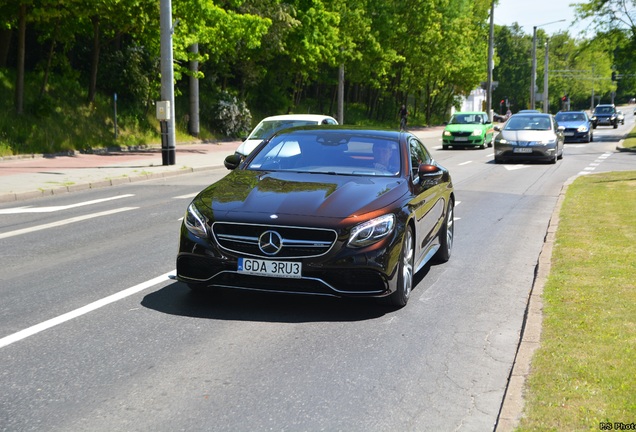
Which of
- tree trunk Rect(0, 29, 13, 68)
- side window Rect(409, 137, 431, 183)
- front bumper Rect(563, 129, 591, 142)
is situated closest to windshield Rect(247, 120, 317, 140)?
side window Rect(409, 137, 431, 183)

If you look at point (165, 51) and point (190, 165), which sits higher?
point (165, 51)

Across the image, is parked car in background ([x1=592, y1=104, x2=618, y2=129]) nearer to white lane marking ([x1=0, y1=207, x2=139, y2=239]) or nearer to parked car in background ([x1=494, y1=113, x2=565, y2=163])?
parked car in background ([x1=494, y1=113, x2=565, y2=163])

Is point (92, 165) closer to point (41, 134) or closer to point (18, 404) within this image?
point (41, 134)

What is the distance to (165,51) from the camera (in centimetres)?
2381

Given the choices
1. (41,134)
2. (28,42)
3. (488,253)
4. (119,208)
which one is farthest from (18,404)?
(28,42)

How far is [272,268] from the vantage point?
666 centimetres

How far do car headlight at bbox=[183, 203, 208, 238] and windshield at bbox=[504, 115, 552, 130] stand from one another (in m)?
23.3

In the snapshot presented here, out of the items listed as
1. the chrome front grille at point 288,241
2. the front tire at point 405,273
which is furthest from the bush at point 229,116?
the chrome front grille at point 288,241

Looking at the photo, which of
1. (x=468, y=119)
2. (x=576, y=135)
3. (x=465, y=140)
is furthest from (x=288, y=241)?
(x=576, y=135)

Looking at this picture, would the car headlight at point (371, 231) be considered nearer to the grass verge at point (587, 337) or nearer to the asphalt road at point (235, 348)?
the asphalt road at point (235, 348)

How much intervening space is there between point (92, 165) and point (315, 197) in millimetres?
18095

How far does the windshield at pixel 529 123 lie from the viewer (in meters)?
29.0

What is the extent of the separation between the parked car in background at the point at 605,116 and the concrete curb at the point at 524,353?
201 ft

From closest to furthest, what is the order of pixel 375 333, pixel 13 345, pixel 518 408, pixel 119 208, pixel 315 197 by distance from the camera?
pixel 518 408
pixel 13 345
pixel 375 333
pixel 315 197
pixel 119 208
